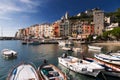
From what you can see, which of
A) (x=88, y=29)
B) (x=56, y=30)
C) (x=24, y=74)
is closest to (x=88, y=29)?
(x=88, y=29)

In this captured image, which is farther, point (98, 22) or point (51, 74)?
point (98, 22)

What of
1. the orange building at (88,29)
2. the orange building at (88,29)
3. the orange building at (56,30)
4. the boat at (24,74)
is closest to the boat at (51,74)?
the boat at (24,74)

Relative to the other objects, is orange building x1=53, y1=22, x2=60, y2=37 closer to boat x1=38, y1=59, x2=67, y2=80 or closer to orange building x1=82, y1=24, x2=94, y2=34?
orange building x1=82, y1=24, x2=94, y2=34

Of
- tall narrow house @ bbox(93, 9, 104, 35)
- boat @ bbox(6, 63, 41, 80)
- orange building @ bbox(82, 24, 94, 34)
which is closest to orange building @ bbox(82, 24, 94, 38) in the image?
orange building @ bbox(82, 24, 94, 34)

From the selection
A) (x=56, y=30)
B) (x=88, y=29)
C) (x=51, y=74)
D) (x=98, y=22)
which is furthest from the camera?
(x=56, y=30)

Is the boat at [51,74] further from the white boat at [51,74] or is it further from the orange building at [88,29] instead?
the orange building at [88,29]

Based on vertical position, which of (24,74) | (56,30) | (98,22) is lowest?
(24,74)

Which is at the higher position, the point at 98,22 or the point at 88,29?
the point at 98,22

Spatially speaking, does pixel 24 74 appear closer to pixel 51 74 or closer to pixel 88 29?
pixel 51 74

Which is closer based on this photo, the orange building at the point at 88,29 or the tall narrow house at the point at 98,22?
the tall narrow house at the point at 98,22

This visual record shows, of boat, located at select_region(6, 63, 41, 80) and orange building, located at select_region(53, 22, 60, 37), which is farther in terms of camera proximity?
orange building, located at select_region(53, 22, 60, 37)

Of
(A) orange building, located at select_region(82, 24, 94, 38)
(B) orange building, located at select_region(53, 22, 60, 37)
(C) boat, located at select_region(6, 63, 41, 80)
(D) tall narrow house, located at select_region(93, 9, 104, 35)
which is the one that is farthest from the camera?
(B) orange building, located at select_region(53, 22, 60, 37)

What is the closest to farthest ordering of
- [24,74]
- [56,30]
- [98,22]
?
[24,74] → [98,22] → [56,30]

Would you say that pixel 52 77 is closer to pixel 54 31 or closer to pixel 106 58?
pixel 106 58
